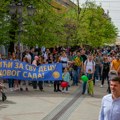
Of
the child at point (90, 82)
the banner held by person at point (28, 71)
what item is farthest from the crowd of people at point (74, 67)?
the banner held by person at point (28, 71)

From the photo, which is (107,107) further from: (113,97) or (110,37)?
(110,37)

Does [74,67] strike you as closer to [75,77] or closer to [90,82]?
[75,77]

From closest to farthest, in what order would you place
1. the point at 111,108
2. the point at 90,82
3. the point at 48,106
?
the point at 111,108 < the point at 48,106 < the point at 90,82

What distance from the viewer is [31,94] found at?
15.6 metres

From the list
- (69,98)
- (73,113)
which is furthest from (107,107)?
(69,98)

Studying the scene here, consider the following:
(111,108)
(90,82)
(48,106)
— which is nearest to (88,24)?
(90,82)

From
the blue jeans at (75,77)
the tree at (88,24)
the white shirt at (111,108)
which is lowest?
the white shirt at (111,108)

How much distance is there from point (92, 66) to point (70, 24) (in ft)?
79.3

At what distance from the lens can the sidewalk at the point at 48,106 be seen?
36.6 ft

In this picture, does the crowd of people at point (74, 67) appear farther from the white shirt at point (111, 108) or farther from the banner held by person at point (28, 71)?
the white shirt at point (111, 108)

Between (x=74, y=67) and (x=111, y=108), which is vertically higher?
(x=74, y=67)

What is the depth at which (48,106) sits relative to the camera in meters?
12.9

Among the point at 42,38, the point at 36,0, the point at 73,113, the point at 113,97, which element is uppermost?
Answer: the point at 36,0

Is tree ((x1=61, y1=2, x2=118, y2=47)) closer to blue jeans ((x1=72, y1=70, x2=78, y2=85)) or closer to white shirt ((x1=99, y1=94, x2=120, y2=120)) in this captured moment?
blue jeans ((x1=72, y1=70, x2=78, y2=85))
